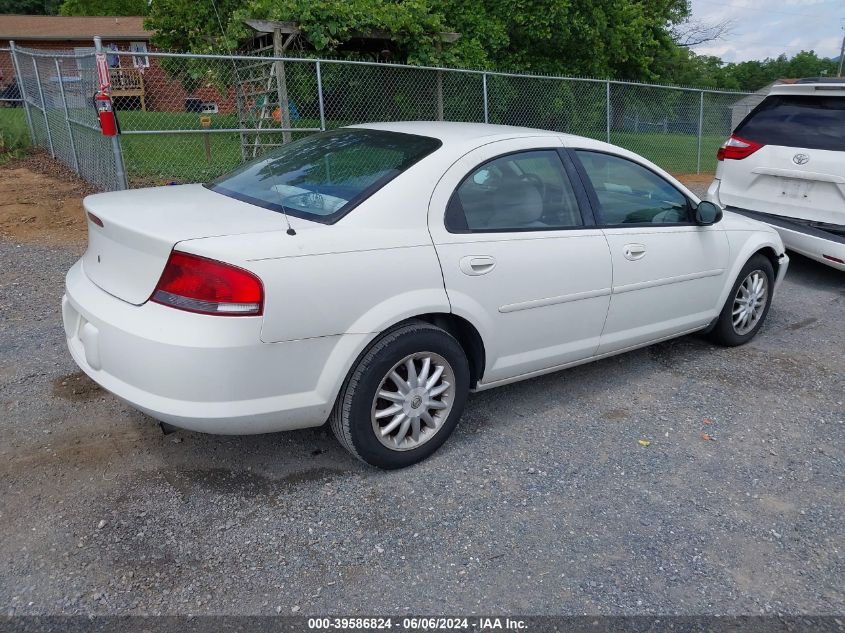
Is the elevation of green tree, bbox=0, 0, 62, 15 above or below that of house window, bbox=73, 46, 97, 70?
above

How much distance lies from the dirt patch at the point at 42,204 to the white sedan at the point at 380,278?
5.04 metres

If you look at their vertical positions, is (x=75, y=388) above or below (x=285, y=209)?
below

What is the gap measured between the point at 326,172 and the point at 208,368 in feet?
4.29

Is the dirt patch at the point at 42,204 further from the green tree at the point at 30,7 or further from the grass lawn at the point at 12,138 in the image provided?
the green tree at the point at 30,7

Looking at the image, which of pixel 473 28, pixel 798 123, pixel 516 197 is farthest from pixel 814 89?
pixel 473 28

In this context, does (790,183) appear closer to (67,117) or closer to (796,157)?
(796,157)

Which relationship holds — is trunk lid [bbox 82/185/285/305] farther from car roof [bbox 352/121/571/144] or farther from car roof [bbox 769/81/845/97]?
car roof [bbox 769/81/845/97]

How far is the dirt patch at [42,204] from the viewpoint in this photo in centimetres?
786

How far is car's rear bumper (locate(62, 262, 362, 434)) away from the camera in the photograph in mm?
2676

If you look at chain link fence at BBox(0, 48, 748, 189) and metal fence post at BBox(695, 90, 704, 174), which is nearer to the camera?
chain link fence at BBox(0, 48, 748, 189)

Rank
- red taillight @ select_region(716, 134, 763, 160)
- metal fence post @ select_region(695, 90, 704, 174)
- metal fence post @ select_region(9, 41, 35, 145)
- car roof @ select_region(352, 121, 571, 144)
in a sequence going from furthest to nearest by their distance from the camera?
metal fence post @ select_region(695, 90, 704, 174), metal fence post @ select_region(9, 41, 35, 145), red taillight @ select_region(716, 134, 763, 160), car roof @ select_region(352, 121, 571, 144)

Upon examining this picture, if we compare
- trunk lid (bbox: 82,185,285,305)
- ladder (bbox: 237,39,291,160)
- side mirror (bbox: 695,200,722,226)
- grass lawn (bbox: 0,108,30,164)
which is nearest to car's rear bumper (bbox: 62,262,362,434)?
trunk lid (bbox: 82,185,285,305)

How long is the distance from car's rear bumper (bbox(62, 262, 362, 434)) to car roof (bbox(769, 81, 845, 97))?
5366mm

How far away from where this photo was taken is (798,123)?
20.8 ft
